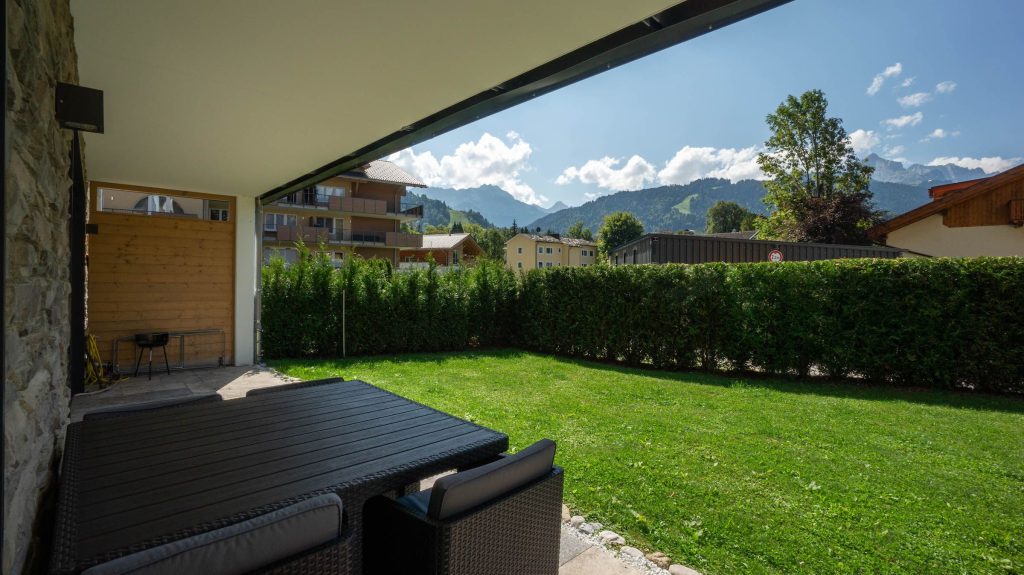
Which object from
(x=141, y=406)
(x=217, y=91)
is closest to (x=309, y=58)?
(x=217, y=91)

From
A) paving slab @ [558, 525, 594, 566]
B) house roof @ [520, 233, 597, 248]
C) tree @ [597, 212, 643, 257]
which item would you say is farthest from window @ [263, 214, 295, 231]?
tree @ [597, 212, 643, 257]

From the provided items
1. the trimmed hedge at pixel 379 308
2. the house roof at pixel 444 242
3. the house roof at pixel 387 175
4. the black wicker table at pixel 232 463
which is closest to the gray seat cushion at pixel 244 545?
the black wicker table at pixel 232 463

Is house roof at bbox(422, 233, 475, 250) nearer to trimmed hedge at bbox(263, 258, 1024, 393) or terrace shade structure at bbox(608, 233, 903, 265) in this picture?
trimmed hedge at bbox(263, 258, 1024, 393)

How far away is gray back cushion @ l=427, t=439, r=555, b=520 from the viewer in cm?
142

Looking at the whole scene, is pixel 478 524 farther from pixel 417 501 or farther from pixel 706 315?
pixel 706 315

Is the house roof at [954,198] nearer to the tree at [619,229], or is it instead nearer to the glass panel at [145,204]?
the glass panel at [145,204]

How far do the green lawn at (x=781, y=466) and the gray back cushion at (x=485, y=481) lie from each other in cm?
120

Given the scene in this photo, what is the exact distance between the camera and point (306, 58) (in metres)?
2.51

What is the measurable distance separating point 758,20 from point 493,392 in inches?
184

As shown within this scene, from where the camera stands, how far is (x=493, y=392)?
571 cm

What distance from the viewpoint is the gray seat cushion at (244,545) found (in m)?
0.92

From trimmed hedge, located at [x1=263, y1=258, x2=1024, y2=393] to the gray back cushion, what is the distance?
21.5 ft

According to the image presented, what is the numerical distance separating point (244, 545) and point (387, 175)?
1090 inches

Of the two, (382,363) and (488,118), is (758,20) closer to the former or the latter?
(488,118)
